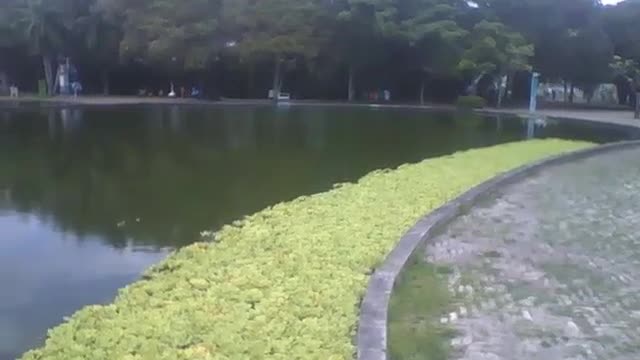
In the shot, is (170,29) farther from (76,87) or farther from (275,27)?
(76,87)

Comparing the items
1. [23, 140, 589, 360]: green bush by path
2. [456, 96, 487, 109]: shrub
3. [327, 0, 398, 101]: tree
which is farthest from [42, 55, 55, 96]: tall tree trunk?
[23, 140, 589, 360]: green bush by path

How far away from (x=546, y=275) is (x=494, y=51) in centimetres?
2574

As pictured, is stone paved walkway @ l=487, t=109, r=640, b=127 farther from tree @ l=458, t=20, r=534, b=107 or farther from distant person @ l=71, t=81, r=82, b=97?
distant person @ l=71, t=81, r=82, b=97

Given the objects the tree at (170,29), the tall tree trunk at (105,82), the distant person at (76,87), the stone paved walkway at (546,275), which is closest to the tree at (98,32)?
the tree at (170,29)

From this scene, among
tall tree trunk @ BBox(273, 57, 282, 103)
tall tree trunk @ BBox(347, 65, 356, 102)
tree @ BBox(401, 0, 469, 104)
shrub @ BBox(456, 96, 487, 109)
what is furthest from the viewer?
tall tree trunk @ BBox(347, 65, 356, 102)

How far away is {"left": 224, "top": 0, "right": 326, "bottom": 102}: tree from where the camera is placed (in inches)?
1216

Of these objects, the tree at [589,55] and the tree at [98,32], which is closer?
the tree at [589,55]

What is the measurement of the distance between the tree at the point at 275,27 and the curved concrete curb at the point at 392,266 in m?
21.3

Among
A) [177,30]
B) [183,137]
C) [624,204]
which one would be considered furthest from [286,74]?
[624,204]

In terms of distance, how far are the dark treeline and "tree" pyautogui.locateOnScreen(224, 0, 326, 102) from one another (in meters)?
0.04

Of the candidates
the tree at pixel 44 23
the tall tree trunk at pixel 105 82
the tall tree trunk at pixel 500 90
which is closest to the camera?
the tree at pixel 44 23

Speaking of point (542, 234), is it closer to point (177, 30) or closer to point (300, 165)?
point (300, 165)

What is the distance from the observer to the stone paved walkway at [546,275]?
3.97 meters

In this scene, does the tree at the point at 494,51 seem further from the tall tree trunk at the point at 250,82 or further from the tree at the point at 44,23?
the tree at the point at 44,23
